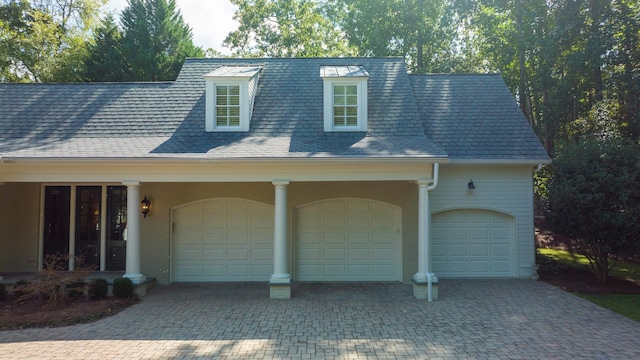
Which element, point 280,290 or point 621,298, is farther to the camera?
point 621,298

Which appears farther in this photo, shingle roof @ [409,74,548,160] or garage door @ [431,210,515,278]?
garage door @ [431,210,515,278]

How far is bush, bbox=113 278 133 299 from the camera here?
911 centimetres

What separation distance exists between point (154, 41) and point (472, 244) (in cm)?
2318

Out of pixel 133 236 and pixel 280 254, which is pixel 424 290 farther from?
pixel 133 236

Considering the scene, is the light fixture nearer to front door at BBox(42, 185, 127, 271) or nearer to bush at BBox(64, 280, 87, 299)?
front door at BBox(42, 185, 127, 271)

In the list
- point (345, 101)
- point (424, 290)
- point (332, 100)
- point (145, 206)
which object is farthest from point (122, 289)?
point (345, 101)

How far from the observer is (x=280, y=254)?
9406 mm

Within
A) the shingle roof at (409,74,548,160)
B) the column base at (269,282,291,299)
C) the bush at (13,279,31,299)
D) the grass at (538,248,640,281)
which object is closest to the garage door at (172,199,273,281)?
the column base at (269,282,291,299)

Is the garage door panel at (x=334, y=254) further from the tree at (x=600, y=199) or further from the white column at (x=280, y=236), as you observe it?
the tree at (x=600, y=199)

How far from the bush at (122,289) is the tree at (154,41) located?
58.9 ft

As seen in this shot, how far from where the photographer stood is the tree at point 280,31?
86.0 feet

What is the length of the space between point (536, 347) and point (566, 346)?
47cm

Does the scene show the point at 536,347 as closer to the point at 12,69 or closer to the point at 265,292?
the point at 265,292

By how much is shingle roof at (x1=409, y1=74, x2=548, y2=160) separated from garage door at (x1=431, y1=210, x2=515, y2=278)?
1.76 m
